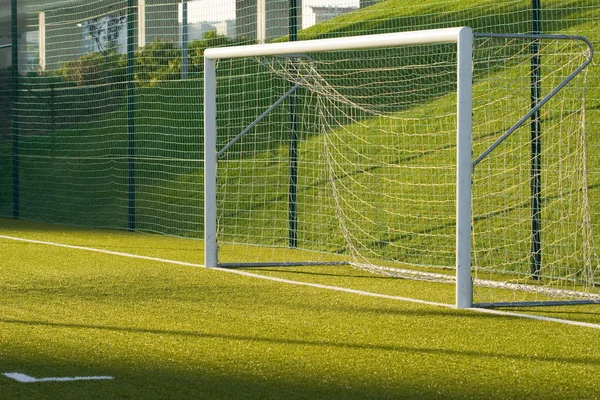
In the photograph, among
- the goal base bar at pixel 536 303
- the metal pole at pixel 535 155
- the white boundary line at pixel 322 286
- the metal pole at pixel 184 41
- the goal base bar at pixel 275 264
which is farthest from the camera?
the metal pole at pixel 184 41

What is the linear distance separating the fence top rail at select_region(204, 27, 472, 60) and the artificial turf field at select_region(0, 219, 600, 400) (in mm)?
1889

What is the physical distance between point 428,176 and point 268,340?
587 cm

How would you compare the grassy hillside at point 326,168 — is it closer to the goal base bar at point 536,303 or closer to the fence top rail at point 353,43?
the fence top rail at point 353,43

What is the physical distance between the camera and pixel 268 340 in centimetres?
620

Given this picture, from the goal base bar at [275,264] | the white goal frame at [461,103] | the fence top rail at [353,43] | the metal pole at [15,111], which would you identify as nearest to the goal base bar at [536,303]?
the white goal frame at [461,103]

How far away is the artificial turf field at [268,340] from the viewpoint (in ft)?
16.4

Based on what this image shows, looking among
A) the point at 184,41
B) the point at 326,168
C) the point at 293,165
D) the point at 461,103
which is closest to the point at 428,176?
the point at 326,168

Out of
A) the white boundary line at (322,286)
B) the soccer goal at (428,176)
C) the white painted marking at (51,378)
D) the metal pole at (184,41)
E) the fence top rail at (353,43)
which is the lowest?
the white boundary line at (322,286)

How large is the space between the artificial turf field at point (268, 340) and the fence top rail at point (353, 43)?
1889 millimetres

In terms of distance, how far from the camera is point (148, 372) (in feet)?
17.3

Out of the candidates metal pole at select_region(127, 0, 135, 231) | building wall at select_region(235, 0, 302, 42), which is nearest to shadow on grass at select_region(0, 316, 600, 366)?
building wall at select_region(235, 0, 302, 42)

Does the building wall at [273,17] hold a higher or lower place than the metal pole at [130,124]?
higher

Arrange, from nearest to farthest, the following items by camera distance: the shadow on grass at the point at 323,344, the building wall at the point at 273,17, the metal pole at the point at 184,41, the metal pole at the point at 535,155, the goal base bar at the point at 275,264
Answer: the shadow on grass at the point at 323,344 < the metal pole at the point at 535,155 < the goal base bar at the point at 275,264 < the building wall at the point at 273,17 < the metal pole at the point at 184,41

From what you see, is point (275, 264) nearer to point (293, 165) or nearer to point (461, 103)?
point (293, 165)
